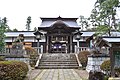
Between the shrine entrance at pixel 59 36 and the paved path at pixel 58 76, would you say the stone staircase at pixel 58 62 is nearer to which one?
the paved path at pixel 58 76

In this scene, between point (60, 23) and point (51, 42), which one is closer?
point (60, 23)

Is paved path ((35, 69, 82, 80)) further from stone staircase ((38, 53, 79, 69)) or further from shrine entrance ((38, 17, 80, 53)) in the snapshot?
shrine entrance ((38, 17, 80, 53))

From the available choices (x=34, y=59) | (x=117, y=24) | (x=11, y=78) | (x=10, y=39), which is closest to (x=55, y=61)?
(x=34, y=59)

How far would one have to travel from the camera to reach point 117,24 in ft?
82.9

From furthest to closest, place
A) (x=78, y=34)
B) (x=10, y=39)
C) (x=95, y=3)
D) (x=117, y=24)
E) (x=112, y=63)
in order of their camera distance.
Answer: (x=10, y=39), (x=78, y=34), (x=95, y=3), (x=117, y=24), (x=112, y=63)

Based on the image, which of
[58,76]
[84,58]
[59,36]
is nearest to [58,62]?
[84,58]

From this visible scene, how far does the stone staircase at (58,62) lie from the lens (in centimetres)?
2382

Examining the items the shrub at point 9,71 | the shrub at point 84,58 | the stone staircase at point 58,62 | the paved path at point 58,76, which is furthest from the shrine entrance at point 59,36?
the shrub at point 9,71

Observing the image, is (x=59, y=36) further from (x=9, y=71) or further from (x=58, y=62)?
(x=9, y=71)

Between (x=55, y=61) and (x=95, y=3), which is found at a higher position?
(x=95, y=3)

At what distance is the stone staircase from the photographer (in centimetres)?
2382

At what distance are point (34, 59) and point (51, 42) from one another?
13.2 meters

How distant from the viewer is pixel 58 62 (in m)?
25.4

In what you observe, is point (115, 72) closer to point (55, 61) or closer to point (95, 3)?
point (55, 61)
